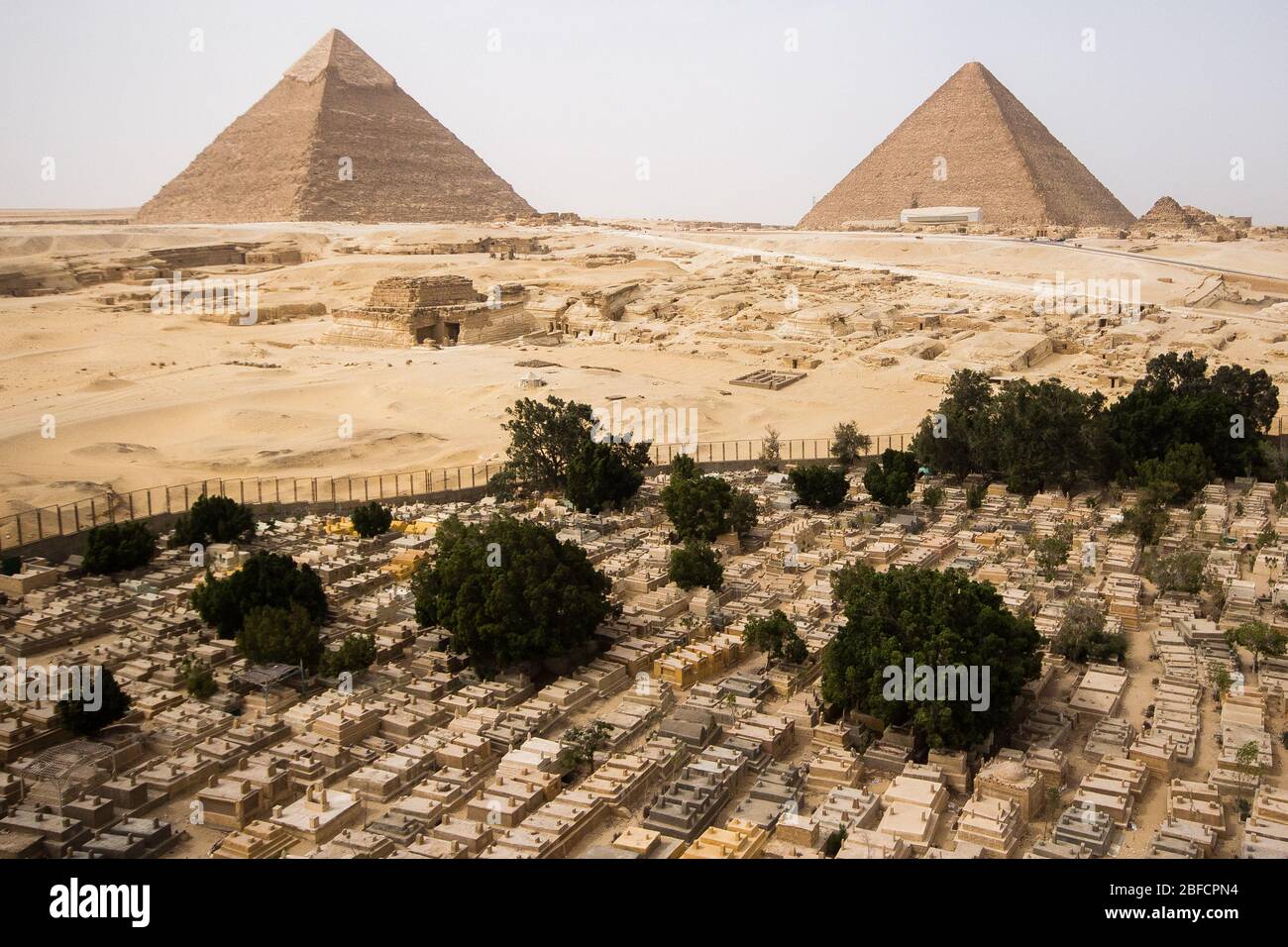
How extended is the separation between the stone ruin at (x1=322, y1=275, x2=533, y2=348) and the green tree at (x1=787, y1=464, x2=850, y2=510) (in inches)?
1090

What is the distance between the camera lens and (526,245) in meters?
84.4

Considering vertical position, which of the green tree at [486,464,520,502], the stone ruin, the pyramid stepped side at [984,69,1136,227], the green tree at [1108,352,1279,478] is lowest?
the green tree at [486,464,520,502]

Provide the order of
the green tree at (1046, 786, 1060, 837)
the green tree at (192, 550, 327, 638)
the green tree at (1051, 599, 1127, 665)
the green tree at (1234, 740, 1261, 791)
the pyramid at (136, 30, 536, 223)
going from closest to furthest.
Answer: the green tree at (1046, 786, 1060, 837) < the green tree at (1234, 740, 1261, 791) < the green tree at (1051, 599, 1127, 665) < the green tree at (192, 550, 327, 638) < the pyramid at (136, 30, 536, 223)

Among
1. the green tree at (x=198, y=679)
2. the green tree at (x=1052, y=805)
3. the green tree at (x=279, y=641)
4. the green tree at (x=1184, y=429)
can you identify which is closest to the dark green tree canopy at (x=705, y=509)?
the green tree at (x=279, y=641)

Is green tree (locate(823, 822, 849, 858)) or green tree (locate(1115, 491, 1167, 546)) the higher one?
green tree (locate(1115, 491, 1167, 546))

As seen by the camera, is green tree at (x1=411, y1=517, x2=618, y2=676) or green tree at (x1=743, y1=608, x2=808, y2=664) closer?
green tree at (x1=411, y1=517, x2=618, y2=676)

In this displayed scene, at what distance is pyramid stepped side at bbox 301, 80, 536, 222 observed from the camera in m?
120

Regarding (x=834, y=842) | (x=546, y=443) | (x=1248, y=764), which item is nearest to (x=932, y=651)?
(x=834, y=842)

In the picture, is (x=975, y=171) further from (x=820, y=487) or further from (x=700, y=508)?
(x=700, y=508)

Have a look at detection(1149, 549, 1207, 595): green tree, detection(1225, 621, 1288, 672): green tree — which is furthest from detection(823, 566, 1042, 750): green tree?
detection(1149, 549, 1207, 595): green tree

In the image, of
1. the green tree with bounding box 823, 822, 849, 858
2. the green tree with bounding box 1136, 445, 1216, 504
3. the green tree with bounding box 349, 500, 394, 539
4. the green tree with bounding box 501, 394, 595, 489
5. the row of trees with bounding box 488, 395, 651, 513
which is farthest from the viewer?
the green tree with bounding box 501, 394, 595, 489

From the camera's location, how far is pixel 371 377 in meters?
40.7

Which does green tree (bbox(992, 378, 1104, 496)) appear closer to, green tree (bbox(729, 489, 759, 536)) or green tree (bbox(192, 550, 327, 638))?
green tree (bbox(729, 489, 759, 536))
